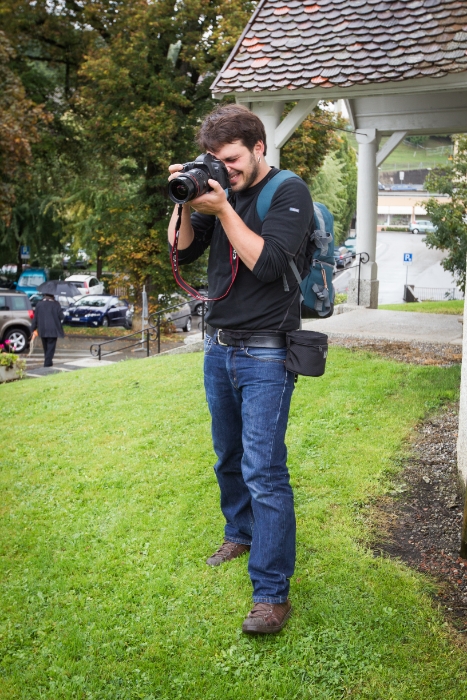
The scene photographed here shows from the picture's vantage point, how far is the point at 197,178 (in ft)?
9.55

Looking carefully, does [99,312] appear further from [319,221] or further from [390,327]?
[319,221]

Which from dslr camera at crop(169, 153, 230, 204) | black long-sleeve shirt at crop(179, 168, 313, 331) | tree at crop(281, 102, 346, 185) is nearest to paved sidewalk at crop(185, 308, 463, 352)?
tree at crop(281, 102, 346, 185)

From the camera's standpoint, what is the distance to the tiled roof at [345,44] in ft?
29.3

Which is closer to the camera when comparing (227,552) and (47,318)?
(227,552)

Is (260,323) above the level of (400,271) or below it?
above

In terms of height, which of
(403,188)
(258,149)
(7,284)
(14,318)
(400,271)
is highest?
(403,188)

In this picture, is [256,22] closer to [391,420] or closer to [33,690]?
[391,420]

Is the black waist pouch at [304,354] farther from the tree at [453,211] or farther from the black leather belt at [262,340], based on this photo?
the tree at [453,211]

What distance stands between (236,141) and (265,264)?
550mm

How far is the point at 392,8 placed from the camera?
9547 millimetres

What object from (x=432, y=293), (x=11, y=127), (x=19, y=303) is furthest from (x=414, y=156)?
(x=11, y=127)

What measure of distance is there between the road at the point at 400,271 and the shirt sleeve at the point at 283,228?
29144 mm

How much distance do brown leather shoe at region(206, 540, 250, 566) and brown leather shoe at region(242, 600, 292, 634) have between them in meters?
0.57

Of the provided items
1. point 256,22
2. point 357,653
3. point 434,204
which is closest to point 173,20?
point 434,204
